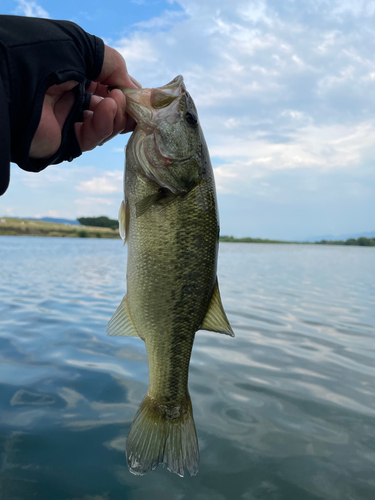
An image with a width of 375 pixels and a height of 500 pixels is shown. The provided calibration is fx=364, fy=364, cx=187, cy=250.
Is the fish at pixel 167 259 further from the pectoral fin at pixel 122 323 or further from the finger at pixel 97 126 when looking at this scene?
the finger at pixel 97 126

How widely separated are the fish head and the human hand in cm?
14

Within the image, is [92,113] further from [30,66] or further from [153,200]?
[153,200]

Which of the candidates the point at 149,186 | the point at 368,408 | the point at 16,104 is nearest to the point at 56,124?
the point at 16,104

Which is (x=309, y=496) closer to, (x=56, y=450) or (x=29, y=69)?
(x=56, y=450)

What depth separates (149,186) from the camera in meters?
2.35

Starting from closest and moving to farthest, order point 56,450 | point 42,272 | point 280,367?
point 56,450 → point 280,367 → point 42,272

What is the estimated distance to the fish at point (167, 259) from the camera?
7.62 ft

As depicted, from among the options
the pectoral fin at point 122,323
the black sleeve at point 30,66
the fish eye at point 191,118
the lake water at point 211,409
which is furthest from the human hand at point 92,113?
the lake water at point 211,409

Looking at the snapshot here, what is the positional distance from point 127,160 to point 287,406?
141 inches

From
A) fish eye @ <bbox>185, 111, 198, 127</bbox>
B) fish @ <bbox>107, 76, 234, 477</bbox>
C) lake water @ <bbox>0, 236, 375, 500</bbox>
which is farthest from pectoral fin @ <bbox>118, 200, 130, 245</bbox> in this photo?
lake water @ <bbox>0, 236, 375, 500</bbox>

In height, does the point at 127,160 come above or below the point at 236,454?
above

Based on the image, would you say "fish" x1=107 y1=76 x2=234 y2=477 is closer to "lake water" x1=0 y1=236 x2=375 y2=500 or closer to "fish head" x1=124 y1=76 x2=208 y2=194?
"fish head" x1=124 y1=76 x2=208 y2=194

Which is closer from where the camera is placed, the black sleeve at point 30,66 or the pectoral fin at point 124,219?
the black sleeve at point 30,66

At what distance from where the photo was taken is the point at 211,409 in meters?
4.25
